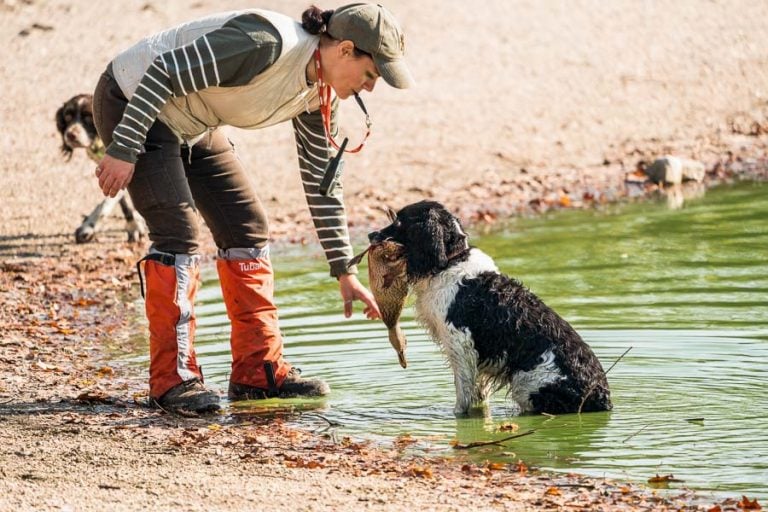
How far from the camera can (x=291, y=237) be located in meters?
13.5

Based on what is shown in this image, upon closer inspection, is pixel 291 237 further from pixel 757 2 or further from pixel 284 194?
pixel 757 2

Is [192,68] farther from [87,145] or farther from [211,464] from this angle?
[87,145]

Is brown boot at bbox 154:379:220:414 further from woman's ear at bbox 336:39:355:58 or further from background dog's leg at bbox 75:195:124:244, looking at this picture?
background dog's leg at bbox 75:195:124:244

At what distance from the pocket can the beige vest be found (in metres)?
0.18

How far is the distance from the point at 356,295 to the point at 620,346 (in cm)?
215

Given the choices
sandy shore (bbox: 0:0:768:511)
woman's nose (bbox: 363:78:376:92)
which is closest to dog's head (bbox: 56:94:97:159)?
sandy shore (bbox: 0:0:768:511)

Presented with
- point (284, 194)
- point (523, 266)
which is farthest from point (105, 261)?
point (523, 266)

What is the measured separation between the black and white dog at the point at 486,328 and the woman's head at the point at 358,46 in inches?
33.2

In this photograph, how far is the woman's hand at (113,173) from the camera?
20.6ft

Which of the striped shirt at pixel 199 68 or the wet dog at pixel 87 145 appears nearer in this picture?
the striped shirt at pixel 199 68

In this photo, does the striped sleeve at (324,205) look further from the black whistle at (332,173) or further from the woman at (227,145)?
the black whistle at (332,173)

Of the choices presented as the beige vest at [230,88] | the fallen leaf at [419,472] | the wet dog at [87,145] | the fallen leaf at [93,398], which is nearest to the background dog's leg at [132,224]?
the wet dog at [87,145]

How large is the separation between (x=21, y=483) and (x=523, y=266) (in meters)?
6.59

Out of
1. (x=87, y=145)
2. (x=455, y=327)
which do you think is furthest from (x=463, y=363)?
(x=87, y=145)
